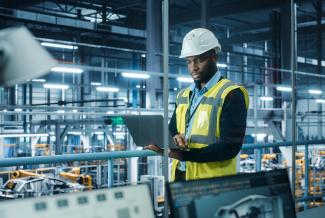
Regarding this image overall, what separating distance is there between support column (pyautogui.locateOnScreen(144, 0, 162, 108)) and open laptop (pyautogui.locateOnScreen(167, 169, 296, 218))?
315 inches

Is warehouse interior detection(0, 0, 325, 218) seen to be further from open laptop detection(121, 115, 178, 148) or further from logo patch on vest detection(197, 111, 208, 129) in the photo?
open laptop detection(121, 115, 178, 148)

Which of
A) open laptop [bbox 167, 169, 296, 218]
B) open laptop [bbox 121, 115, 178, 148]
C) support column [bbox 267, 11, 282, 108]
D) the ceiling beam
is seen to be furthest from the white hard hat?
support column [bbox 267, 11, 282, 108]

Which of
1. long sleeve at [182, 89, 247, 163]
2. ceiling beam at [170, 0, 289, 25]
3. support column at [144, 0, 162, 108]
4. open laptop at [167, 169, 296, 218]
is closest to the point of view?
open laptop at [167, 169, 296, 218]

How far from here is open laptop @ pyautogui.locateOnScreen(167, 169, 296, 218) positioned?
1.04 m

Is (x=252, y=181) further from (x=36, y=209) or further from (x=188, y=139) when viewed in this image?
(x=188, y=139)

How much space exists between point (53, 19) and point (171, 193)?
11497 millimetres

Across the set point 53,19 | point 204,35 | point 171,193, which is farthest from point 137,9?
point 171,193

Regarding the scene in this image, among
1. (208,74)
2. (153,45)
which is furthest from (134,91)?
(208,74)

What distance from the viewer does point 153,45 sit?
31.6 ft

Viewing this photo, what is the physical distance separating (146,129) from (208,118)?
0.84 feet

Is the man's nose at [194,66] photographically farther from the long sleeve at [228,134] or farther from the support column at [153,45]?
the support column at [153,45]

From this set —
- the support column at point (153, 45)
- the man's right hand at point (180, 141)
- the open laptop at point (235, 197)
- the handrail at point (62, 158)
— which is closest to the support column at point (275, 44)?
the support column at point (153, 45)

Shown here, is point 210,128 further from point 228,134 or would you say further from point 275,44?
point 275,44

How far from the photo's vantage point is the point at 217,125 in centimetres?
182
